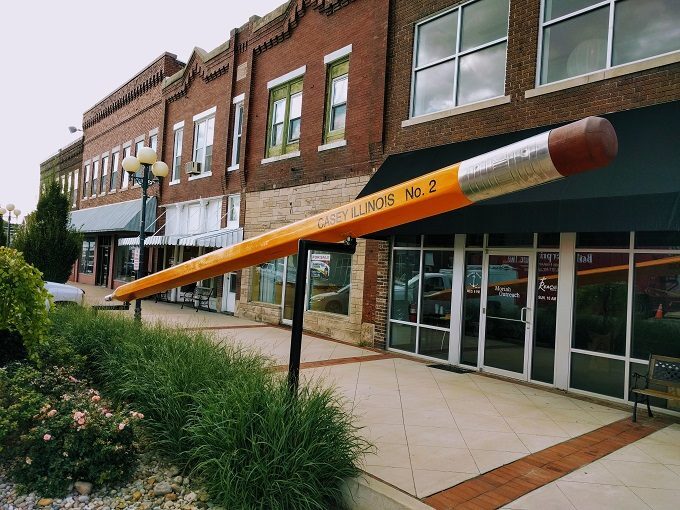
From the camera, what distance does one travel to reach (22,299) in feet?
17.7

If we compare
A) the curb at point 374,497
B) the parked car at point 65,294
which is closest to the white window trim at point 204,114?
the parked car at point 65,294

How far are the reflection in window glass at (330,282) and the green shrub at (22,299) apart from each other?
7206mm

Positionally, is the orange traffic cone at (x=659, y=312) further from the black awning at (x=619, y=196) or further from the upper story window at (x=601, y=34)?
the upper story window at (x=601, y=34)

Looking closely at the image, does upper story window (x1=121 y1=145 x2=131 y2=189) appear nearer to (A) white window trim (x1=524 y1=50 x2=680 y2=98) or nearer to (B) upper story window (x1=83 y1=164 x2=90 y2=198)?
(B) upper story window (x1=83 y1=164 x2=90 y2=198)

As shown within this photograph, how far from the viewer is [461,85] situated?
9828mm

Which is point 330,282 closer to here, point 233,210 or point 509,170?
point 233,210

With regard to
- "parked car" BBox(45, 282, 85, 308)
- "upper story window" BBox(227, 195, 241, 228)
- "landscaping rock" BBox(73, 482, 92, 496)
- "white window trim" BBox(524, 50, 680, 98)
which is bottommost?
"landscaping rock" BBox(73, 482, 92, 496)

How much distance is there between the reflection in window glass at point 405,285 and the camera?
1043 centimetres

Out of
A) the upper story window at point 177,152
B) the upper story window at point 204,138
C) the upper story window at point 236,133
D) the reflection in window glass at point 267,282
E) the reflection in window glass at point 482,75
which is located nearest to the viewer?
the reflection in window glass at point 482,75

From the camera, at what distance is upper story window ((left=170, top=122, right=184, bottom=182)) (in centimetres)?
2039

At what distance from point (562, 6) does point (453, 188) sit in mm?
6918

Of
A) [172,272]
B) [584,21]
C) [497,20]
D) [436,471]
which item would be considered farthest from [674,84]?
[172,272]

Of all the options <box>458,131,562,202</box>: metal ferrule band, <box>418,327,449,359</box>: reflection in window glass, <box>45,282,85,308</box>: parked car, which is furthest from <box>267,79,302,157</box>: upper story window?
<box>458,131,562,202</box>: metal ferrule band

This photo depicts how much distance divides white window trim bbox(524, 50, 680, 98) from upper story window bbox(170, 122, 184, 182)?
15.5 meters
